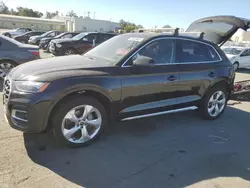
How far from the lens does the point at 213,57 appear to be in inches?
207

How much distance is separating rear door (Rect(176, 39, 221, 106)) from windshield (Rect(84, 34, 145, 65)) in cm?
85

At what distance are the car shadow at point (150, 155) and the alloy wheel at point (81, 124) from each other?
0.18 metres

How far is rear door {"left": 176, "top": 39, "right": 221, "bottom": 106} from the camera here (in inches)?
185

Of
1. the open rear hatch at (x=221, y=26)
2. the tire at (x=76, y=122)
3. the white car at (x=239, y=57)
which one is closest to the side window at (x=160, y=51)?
the tire at (x=76, y=122)

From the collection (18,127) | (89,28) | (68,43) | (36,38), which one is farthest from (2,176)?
(89,28)

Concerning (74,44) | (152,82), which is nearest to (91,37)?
(74,44)

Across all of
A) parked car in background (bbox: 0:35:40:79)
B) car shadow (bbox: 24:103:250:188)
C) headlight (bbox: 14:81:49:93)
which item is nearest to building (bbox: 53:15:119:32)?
parked car in background (bbox: 0:35:40:79)

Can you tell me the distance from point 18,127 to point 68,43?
11610 mm

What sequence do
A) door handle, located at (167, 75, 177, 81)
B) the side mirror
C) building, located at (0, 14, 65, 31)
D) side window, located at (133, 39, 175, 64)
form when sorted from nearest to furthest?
the side mirror
side window, located at (133, 39, 175, 64)
door handle, located at (167, 75, 177, 81)
building, located at (0, 14, 65, 31)

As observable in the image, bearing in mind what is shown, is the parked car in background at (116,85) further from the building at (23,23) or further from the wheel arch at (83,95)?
the building at (23,23)

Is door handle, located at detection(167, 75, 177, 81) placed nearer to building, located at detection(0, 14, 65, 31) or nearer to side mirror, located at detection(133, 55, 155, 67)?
side mirror, located at detection(133, 55, 155, 67)

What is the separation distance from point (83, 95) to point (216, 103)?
3119 mm

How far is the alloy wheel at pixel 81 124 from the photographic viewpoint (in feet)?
12.2

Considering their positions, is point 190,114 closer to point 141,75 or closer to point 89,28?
point 141,75
